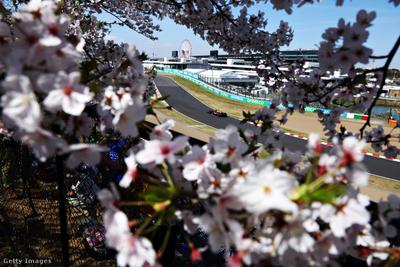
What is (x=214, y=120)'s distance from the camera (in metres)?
32.0

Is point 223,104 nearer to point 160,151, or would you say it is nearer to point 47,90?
point 160,151

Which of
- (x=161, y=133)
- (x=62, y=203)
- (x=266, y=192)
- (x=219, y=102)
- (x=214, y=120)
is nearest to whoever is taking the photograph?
(x=266, y=192)

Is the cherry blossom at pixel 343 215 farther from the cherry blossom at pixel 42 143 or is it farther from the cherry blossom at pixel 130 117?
the cherry blossom at pixel 42 143

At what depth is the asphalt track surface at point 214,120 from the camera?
61.7 ft

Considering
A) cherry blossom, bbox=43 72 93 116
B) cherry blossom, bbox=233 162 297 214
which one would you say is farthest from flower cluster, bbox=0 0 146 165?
cherry blossom, bbox=233 162 297 214

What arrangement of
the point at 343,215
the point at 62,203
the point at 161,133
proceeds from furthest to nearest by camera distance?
the point at 62,203
the point at 161,133
the point at 343,215

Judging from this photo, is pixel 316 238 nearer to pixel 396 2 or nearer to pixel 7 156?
pixel 396 2

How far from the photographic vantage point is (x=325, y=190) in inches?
43.5

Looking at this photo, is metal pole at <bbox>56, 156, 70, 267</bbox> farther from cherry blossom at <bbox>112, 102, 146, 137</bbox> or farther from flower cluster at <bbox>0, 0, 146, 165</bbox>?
cherry blossom at <bbox>112, 102, 146, 137</bbox>

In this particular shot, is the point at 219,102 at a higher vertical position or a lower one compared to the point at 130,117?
lower

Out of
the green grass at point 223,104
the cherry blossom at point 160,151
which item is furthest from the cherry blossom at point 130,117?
the green grass at point 223,104

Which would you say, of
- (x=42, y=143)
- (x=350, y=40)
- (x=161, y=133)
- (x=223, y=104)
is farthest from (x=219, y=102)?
(x=42, y=143)

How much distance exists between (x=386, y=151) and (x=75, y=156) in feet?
10.8

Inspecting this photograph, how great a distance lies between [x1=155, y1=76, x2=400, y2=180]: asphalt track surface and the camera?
1880cm
